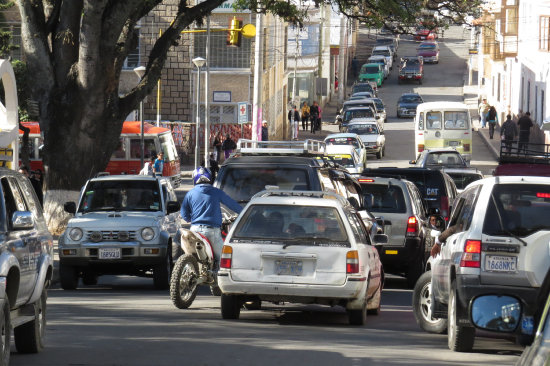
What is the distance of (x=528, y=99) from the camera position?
6128 centimetres

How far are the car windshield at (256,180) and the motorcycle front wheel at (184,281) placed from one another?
3011mm

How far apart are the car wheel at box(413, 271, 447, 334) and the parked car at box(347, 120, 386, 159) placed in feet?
139

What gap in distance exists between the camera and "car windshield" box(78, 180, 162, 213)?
19.0 m

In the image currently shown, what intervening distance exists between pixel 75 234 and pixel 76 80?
7939mm

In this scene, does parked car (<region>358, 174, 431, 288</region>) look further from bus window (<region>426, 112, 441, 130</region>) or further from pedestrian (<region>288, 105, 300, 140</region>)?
pedestrian (<region>288, 105, 300, 140</region>)

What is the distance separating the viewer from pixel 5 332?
9.40 meters

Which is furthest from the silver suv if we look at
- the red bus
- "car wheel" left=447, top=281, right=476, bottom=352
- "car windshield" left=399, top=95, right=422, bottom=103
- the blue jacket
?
"car windshield" left=399, top=95, right=422, bottom=103

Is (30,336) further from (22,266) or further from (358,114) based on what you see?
Result: (358,114)

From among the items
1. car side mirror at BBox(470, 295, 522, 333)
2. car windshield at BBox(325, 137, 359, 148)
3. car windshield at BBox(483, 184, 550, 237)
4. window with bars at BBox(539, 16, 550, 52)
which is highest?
window with bars at BBox(539, 16, 550, 52)

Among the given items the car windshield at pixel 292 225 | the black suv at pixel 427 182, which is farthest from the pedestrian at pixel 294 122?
the car windshield at pixel 292 225

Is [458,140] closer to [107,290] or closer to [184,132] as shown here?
[184,132]

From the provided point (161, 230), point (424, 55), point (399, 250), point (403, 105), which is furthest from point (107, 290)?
point (424, 55)

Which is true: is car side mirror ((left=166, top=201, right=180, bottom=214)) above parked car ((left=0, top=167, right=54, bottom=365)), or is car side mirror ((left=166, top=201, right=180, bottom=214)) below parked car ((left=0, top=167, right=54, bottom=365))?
below

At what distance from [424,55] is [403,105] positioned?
33.5m
